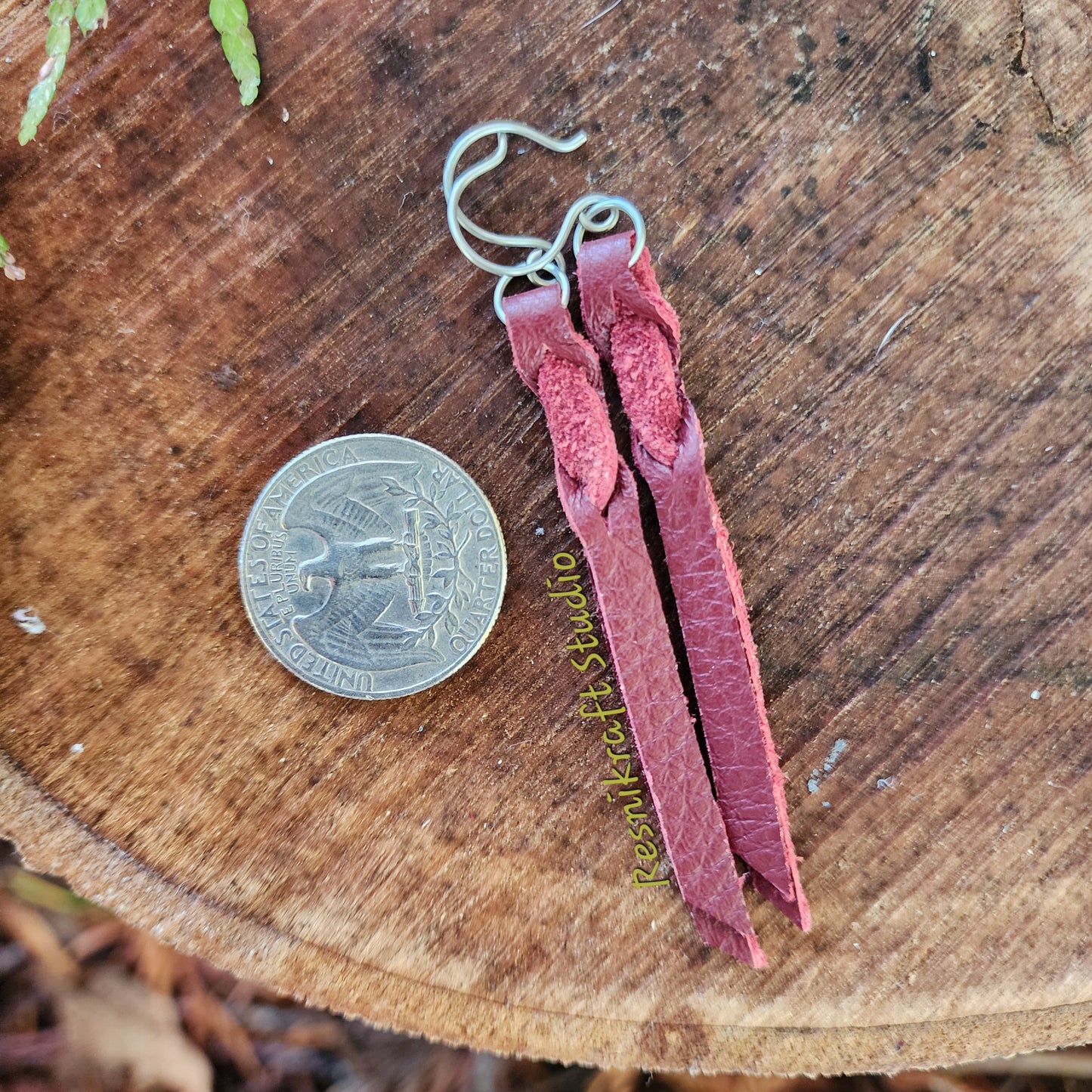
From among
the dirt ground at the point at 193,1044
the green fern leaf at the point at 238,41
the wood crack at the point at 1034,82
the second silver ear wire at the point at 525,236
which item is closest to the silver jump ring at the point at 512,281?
the second silver ear wire at the point at 525,236

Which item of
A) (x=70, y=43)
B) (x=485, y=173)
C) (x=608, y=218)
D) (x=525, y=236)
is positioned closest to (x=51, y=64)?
(x=70, y=43)

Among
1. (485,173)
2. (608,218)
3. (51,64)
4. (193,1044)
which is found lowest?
(193,1044)

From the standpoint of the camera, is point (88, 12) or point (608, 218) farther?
point (608, 218)

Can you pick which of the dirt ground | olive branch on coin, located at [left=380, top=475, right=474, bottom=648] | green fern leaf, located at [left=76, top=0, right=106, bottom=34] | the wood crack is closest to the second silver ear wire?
olive branch on coin, located at [left=380, top=475, right=474, bottom=648]

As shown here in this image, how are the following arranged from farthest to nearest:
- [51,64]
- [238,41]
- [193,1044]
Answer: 1. [193,1044]
2. [238,41]
3. [51,64]

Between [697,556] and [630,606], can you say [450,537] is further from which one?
[697,556]

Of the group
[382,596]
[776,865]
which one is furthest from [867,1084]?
[382,596]
